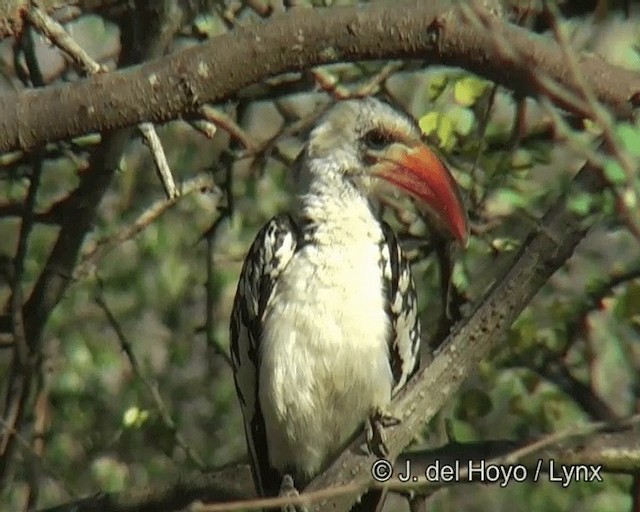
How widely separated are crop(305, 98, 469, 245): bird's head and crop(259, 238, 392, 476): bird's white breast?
0.72 ft

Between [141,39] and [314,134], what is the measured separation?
1.89ft

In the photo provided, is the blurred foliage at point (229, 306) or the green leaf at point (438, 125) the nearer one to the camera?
the green leaf at point (438, 125)

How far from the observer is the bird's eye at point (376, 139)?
3.86m

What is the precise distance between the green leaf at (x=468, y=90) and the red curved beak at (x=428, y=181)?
338mm

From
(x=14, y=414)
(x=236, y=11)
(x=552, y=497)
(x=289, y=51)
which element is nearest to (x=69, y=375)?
(x=14, y=414)

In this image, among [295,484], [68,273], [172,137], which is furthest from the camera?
[172,137]

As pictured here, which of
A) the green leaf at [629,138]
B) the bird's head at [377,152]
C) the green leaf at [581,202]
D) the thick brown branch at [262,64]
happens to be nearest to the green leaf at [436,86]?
the bird's head at [377,152]

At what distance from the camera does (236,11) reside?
15.4ft

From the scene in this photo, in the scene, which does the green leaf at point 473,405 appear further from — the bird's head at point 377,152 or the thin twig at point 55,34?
the thin twig at point 55,34

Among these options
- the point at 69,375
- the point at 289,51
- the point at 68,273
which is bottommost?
the point at 69,375

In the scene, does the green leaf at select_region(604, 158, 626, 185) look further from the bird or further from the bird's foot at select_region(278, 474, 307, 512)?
the bird's foot at select_region(278, 474, 307, 512)

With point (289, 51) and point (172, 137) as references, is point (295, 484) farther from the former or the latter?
point (172, 137)

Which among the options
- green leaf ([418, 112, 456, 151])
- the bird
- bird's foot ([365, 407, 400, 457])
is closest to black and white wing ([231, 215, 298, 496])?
the bird

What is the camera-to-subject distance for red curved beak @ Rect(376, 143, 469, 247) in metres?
3.68
